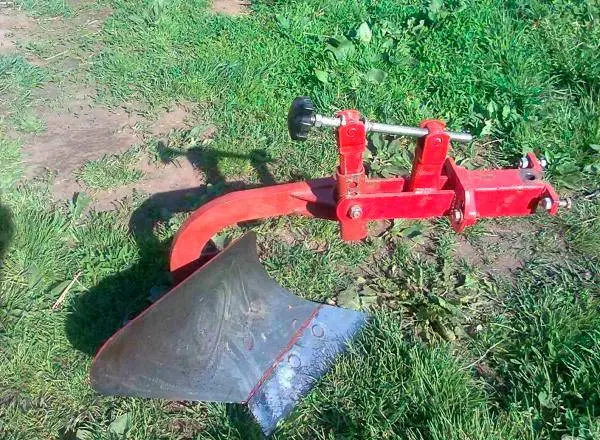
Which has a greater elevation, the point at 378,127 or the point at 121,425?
the point at 378,127

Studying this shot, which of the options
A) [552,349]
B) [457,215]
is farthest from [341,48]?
[552,349]

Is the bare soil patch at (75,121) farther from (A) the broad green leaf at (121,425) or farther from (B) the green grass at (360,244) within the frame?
(A) the broad green leaf at (121,425)

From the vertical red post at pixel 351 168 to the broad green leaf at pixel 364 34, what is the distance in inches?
103

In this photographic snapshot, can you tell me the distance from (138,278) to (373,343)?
4.17 ft

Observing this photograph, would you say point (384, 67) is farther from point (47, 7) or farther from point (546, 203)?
point (47, 7)

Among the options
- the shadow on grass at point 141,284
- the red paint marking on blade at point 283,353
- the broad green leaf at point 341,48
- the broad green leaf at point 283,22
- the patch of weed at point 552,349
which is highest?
the broad green leaf at point 283,22

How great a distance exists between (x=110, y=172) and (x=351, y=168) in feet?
6.90

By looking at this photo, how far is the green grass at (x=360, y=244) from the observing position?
8.72ft

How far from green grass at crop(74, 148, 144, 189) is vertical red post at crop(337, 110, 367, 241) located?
1.90 metres

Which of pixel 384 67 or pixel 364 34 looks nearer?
pixel 384 67

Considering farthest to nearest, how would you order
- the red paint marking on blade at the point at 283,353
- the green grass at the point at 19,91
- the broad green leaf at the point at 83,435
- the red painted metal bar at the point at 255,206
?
the green grass at the point at 19,91 → the red paint marking on blade at the point at 283,353 → the broad green leaf at the point at 83,435 → the red painted metal bar at the point at 255,206

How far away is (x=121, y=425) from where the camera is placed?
2.67 metres

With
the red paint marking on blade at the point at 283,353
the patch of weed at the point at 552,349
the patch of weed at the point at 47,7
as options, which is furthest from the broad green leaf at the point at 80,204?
the patch of weed at the point at 47,7

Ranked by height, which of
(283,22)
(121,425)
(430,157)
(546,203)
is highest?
(430,157)
